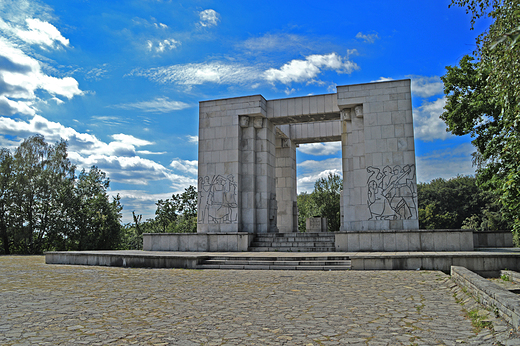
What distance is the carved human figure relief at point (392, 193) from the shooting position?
17141 mm

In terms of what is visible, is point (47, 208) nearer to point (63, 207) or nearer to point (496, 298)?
point (63, 207)

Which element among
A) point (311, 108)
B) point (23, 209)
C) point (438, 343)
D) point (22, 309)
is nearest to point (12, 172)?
point (23, 209)

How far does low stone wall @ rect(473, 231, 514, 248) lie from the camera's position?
19141 mm

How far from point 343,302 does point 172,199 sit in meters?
42.9

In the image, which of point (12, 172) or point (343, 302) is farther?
point (12, 172)

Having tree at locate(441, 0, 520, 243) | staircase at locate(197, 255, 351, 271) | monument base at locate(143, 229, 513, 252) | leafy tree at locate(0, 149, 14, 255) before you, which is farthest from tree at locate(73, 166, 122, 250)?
tree at locate(441, 0, 520, 243)

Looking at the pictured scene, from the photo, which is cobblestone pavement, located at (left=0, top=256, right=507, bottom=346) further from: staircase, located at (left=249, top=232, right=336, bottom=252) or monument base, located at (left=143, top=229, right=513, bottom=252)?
staircase, located at (left=249, top=232, right=336, bottom=252)

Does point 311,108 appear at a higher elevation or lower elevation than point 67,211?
higher

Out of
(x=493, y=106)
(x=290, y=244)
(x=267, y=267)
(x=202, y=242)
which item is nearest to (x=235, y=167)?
(x=202, y=242)

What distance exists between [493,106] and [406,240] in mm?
6259

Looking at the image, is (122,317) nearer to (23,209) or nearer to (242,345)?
(242,345)

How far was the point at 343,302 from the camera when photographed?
7000 millimetres

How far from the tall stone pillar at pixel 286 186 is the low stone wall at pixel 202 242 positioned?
20.5 feet

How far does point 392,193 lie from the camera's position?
17.4 metres
